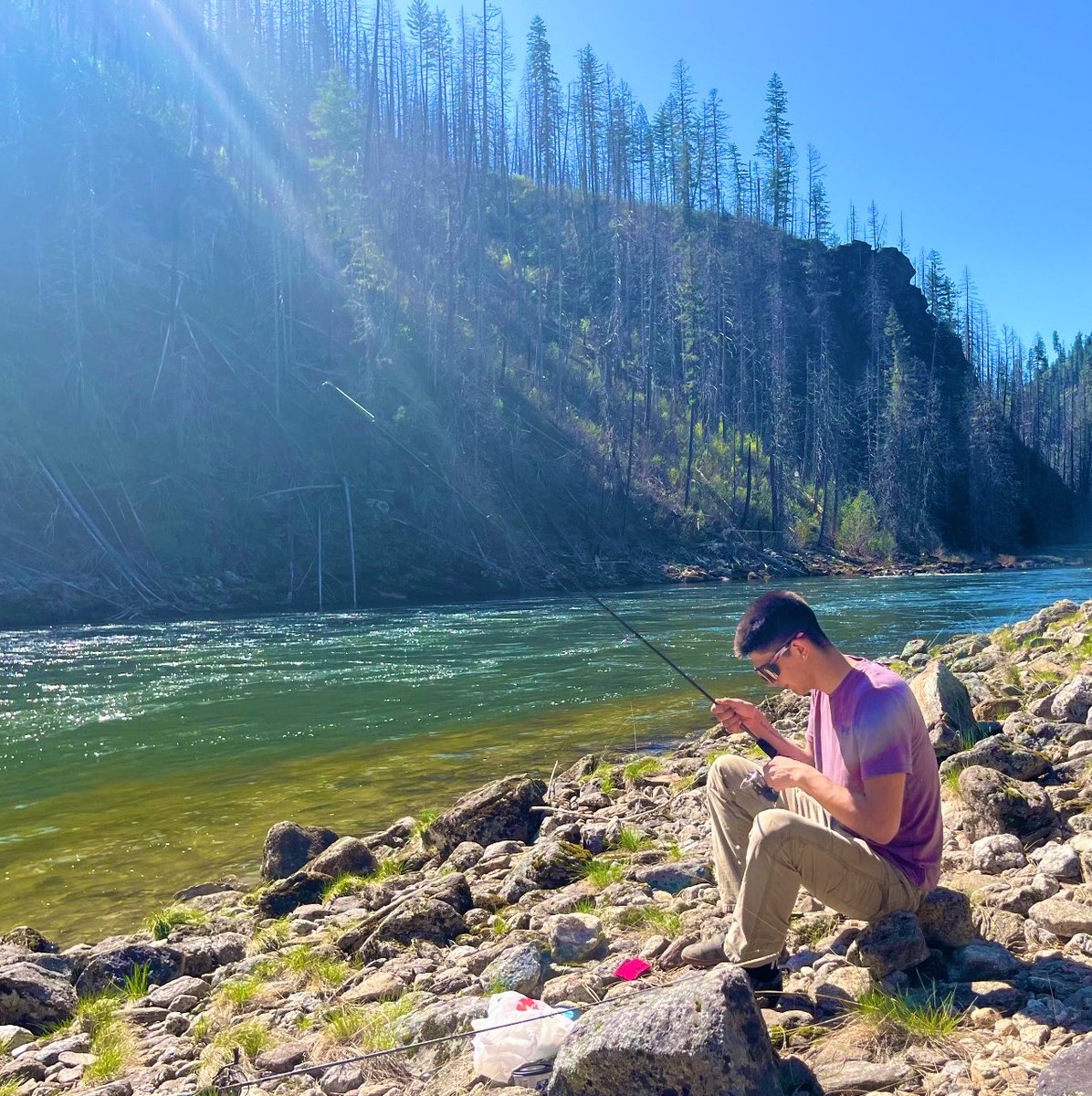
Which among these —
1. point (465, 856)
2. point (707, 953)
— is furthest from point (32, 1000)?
point (707, 953)

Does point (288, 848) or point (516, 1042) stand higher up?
point (516, 1042)

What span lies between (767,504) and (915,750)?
174 ft

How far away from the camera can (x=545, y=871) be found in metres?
5.50

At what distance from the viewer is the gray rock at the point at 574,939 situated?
13.6ft

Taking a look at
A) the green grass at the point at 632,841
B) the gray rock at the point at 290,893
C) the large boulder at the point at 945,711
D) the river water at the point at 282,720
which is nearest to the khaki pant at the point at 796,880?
the green grass at the point at 632,841

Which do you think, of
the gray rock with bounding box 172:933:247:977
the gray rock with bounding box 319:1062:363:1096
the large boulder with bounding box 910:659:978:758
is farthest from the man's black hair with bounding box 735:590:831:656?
the gray rock with bounding box 172:933:247:977

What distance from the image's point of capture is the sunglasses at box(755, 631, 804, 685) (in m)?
3.38

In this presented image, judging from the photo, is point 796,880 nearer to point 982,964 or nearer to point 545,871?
point 982,964

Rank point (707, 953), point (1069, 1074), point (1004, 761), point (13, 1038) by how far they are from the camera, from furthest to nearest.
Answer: point (1004, 761) → point (13, 1038) → point (707, 953) → point (1069, 1074)

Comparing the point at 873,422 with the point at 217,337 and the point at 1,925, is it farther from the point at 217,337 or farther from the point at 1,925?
the point at 1,925

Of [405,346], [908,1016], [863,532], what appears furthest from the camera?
[863,532]

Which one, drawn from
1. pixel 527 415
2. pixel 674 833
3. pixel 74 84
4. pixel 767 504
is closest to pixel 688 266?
pixel 767 504

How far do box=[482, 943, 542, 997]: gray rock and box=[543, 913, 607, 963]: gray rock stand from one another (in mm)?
98

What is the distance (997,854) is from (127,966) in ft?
13.7
